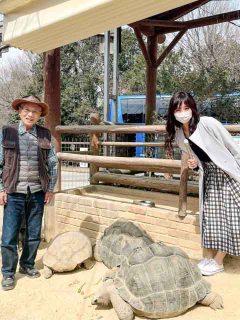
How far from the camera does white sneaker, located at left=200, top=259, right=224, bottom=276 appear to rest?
11.9 feet

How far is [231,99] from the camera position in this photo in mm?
11484

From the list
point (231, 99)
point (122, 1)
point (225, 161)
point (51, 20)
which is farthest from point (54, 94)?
point (231, 99)

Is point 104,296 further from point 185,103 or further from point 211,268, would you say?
point 185,103

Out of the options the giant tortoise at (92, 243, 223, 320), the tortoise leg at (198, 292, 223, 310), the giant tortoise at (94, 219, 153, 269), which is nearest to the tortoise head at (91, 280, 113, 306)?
the giant tortoise at (92, 243, 223, 320)

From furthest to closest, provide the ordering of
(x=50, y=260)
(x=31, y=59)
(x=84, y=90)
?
(x=31, y=59) → (x=84, y=90) → (x=50, y=260)

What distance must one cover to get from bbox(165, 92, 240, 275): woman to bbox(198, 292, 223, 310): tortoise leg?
50cm

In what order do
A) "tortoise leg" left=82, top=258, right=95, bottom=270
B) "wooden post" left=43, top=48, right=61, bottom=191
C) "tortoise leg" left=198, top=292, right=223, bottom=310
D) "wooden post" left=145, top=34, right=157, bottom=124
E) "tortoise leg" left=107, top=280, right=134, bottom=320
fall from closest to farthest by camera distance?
1. "tortoise leg" left=107, top=280, right=134, bottom=320
2. "tortoise leg" left=198, top=292, right=223, bottom=310
3. "tortoise leg" left=82, top=258, right=95, bottom=270
4. "wooden post" left=43, top=48, right=61, bottom=191
5. "wooden post" left=145, top=34, right=157, bottom=124

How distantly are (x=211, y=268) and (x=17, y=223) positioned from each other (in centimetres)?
192

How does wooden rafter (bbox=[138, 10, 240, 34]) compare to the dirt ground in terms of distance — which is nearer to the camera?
the dirt ground

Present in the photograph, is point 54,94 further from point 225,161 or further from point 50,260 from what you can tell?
point 225,161

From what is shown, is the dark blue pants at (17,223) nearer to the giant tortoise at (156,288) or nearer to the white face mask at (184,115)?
the giant tortoise at (156,288)

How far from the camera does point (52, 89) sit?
5.69 meters

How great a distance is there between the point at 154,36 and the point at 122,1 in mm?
5946

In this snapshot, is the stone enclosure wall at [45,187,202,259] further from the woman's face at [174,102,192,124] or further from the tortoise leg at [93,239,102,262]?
the woman's face at [174,102,192,124]
